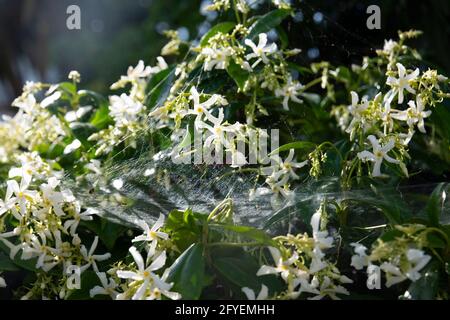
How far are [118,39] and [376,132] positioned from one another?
2423 millimetres

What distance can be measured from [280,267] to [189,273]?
0.12m

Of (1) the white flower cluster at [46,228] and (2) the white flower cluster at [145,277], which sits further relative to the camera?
(1) the white flower cluster at [46,228]

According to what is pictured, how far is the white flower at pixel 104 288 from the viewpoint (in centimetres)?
103

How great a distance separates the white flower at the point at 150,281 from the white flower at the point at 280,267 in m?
0.12

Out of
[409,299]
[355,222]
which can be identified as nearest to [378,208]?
[355,222]

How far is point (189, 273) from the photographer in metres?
0.92

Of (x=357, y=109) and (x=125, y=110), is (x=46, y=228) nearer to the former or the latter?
(x=125, y=110)

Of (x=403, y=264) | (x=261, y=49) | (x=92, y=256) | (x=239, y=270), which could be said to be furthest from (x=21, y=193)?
(x=403, y=264)

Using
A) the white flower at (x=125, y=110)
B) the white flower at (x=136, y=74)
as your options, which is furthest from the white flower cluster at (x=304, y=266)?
the white flower at (x=136, y=74)

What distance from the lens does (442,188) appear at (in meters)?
1.02

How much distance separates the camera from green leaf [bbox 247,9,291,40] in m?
1.31

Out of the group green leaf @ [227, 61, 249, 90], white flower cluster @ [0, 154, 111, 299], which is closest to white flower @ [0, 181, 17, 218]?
white flower cluster @ [0, 154, 111, 299]

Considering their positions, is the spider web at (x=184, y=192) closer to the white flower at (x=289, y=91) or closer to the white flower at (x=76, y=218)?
the white flower at (x=76, y=218)

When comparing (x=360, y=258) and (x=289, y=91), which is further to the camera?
(x=289, y=91)
